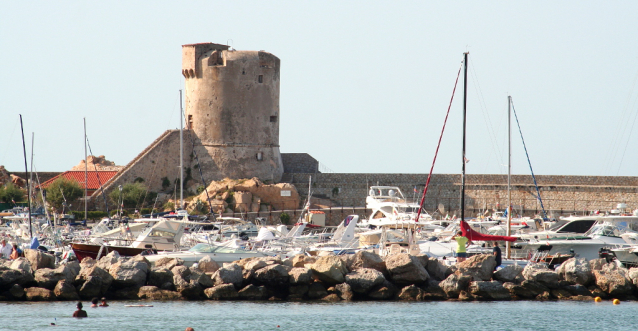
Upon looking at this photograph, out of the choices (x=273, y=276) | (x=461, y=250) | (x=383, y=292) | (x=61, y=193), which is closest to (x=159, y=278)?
(x=273, y=276)

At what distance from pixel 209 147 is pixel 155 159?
273 centimetres

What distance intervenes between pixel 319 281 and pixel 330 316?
250cm

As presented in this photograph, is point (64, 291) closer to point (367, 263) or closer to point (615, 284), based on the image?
point (367, 263)

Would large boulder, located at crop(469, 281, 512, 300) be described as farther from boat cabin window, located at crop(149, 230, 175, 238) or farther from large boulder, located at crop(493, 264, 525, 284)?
boat cabin window, located at crop(149, 230, 175, 238)

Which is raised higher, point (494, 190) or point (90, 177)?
point (90, 177)

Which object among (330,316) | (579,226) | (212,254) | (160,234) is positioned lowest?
(330,316)

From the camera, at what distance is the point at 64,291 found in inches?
814

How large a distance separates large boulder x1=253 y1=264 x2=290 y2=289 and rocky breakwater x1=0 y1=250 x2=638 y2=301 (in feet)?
0.08

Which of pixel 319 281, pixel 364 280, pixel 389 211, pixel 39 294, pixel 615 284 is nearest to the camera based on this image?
pixel 39 294

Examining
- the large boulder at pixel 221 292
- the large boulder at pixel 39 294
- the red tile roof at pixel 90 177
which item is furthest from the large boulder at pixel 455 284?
the red tile roof at pixel 90 177

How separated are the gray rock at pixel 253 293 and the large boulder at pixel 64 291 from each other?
373 centimetres

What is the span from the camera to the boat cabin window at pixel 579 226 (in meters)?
27.9

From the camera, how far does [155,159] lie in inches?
1644

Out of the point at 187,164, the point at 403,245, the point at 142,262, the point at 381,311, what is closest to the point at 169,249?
the point at 142,262
